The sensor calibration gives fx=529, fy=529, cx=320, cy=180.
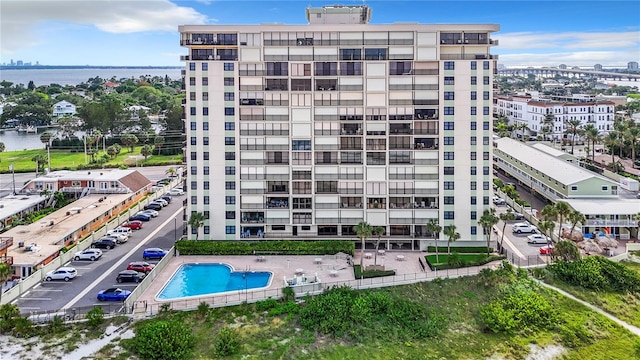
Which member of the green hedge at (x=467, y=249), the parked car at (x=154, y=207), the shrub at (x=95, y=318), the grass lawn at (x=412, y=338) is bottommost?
the grass lawn at (x=412, y=338)

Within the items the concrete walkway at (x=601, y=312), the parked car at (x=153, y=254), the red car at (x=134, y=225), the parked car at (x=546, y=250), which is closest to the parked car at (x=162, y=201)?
the red car at (x=134, y=225)

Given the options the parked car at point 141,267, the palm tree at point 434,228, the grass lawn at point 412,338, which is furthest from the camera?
the palm tree at point 434,228

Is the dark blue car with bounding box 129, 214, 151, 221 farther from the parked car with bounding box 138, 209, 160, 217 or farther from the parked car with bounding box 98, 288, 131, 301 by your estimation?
the parked car with bounding box 98, 288, 131, 301

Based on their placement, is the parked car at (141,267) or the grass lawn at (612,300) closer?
the grass lawn at (612,300)

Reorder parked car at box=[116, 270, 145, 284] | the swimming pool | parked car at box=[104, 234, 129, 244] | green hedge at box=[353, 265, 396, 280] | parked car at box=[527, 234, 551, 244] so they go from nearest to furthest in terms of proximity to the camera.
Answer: the swimming pool < parked car at box=[116, 270, 145, 284] < green hedge at box=[353, 265, 396, 280] < parked car at box=[527, 234, 551, 244] < parked car at box=[104, 234, 129, 244]

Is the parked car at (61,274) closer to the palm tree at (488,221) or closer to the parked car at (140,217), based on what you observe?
the parked car at (140,217)

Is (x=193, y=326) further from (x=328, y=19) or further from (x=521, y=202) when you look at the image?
(x=521, y=202)

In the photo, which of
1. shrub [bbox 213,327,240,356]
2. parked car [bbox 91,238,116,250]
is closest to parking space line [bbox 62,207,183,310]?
parked car [bbox 91,238,116,250]

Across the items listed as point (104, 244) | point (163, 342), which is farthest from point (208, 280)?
point (104, 244)
